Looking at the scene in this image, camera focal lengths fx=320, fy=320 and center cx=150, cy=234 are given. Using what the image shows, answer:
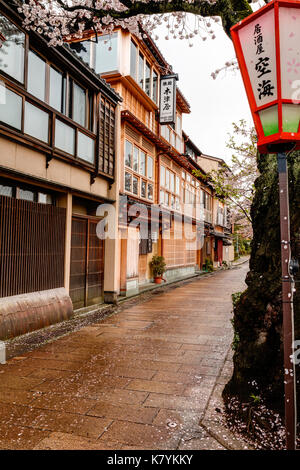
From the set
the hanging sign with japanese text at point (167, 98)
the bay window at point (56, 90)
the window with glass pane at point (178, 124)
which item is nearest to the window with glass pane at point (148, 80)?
the hanging sign with japanese text at point (167, 98)

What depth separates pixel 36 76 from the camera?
8008mm

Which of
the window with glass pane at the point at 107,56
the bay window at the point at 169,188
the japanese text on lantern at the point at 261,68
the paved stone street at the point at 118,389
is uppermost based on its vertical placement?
the window with glass pane at the point at 107,56

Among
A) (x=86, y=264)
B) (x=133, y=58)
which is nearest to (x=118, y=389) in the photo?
(x=86, y=264)

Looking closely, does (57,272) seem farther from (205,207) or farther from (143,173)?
(205,207)

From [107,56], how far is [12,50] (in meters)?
6.40

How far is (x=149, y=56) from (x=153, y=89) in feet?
5.10

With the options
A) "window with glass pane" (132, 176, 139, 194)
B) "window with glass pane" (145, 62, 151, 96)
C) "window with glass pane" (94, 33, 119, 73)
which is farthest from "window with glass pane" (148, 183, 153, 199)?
A: "window with glass pane" (94, 33, 119, 73)

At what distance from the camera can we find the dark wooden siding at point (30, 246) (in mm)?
6952

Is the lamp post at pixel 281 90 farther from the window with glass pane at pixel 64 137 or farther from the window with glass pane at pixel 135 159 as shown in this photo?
the window with glass pane at pixel 135 159

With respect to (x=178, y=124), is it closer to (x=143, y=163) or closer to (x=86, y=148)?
(x=143, y=163)

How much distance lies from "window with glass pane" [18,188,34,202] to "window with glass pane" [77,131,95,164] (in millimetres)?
2203

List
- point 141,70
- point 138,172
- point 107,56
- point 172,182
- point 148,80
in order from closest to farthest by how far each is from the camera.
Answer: point 107,56 → point 141,70 → point 138,172 → point 148,80 → point 172,182

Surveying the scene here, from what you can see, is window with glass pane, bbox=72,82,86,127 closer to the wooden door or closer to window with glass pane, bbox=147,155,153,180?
the wooden door

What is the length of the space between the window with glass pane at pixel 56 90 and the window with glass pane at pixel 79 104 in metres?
0.59
